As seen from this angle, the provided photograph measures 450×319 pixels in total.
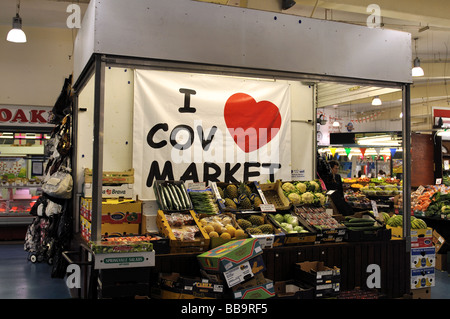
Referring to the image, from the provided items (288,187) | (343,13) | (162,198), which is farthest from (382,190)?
(162,198)

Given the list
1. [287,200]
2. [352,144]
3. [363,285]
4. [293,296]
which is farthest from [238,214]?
[352,144]

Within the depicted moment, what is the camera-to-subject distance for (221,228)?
4379mm

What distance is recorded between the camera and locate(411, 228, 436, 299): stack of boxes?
5.38 meters

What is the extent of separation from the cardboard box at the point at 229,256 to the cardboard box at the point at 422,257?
8.78ft

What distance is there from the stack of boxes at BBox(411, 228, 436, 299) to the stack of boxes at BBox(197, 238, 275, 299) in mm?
2455

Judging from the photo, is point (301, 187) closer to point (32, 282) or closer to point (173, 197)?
point (173, 197)

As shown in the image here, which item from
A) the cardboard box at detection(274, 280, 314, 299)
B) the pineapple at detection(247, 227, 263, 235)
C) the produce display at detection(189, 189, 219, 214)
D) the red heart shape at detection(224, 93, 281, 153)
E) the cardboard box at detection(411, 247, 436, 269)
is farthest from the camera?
the red heart shape at detection(224, 93, 281, 153)

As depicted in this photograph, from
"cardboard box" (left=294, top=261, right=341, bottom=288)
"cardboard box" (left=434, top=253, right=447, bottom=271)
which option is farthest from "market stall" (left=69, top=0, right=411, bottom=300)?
"cardboard box" (left=434, top=253, right=447, bottom=271)

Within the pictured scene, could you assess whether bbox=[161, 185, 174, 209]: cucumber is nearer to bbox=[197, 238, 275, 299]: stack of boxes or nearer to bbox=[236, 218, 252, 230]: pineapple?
bbox=[236, 218, 252, 230]: pineapple

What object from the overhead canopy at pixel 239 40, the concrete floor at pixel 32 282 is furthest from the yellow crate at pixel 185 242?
the concrete floor at pixel 32 282

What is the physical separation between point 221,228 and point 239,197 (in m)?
0.90
